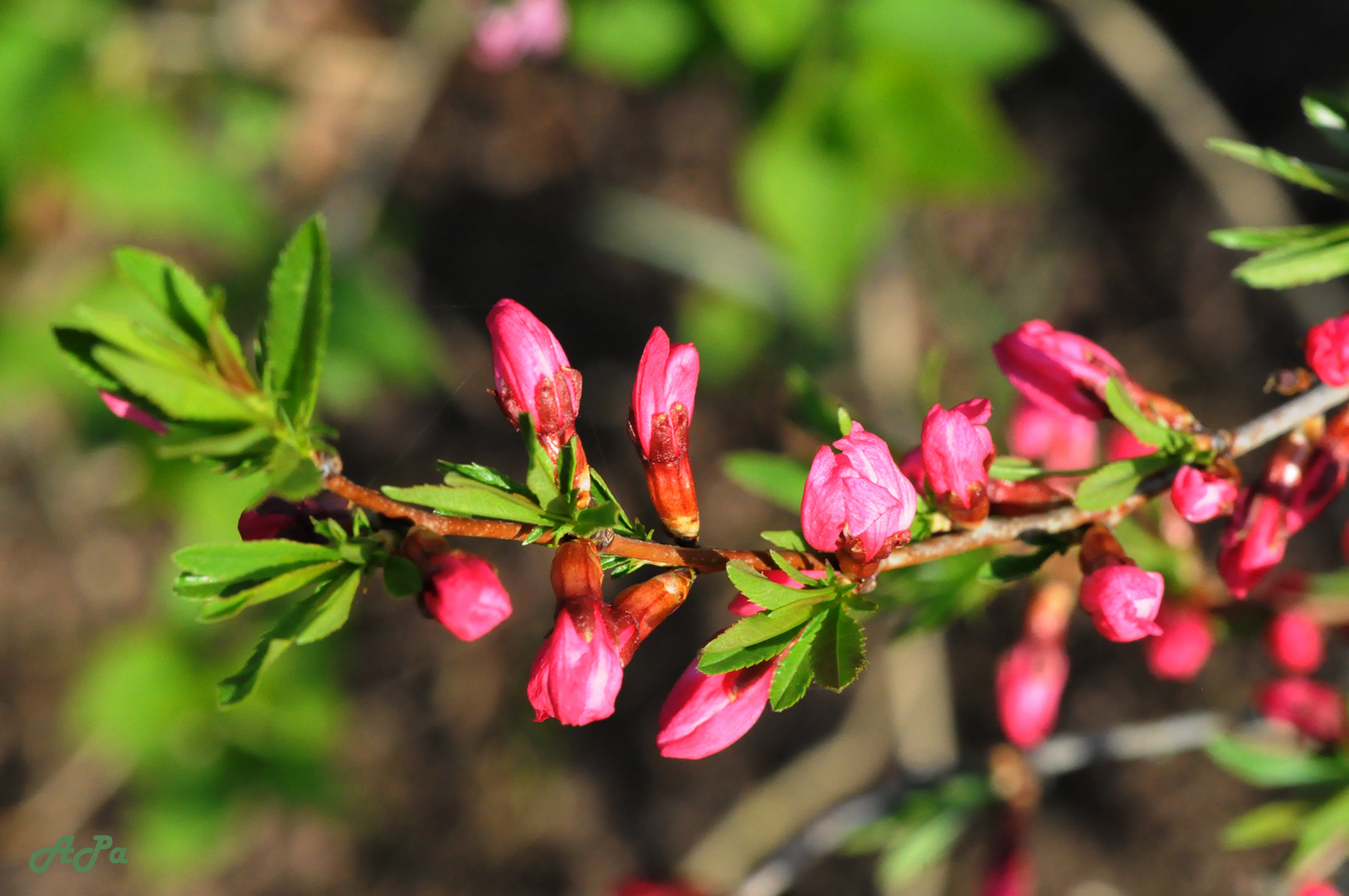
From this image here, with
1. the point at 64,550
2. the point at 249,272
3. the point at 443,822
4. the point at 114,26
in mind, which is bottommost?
the point at 443,822

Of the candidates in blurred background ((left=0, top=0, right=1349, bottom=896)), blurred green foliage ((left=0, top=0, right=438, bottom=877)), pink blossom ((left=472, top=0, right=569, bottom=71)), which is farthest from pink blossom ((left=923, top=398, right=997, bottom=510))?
pink blossom ((left=472, top=0, right=569, bottom=71))

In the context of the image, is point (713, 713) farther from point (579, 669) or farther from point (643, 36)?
point (643, 36)

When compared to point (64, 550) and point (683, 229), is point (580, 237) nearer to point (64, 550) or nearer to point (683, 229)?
point (683, 229)

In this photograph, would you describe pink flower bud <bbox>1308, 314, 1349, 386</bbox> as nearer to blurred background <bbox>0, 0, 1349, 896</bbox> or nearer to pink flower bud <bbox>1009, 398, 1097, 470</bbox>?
pink flower bud <bbox>1009, 398, 1097, 470</bbox>

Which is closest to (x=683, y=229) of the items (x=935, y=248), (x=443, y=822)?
(x=935, y=248)

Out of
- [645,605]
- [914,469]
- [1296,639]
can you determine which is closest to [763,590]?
[645,605]

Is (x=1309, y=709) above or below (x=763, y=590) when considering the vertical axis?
below
